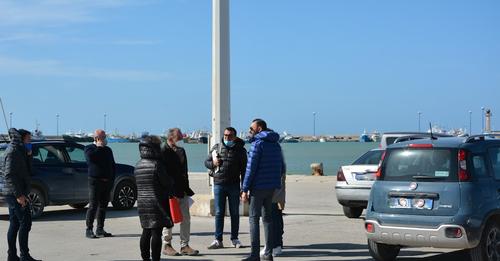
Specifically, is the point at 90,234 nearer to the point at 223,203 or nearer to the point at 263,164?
the point at 223,203

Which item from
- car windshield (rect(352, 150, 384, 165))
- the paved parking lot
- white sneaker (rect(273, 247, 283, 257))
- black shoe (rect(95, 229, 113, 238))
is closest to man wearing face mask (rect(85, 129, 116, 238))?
black shoe (rect(95, 229, 113, 238))

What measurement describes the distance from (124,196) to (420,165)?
936 centimetres

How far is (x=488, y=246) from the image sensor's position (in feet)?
29.4

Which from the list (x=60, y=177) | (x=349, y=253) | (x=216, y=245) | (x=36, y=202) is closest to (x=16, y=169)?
(x=216, y=245)

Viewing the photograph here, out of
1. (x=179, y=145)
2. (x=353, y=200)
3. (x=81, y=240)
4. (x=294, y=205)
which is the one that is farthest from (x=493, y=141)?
(x=294, y=205)

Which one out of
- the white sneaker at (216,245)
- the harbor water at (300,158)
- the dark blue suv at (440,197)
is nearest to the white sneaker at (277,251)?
the white sneaker at (216,245)

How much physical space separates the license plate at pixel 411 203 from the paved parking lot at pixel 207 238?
58.6 inches

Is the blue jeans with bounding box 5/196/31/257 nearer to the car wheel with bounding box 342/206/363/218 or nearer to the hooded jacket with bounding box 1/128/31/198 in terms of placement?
the hooded jacket with bounding box 1/128/31/198

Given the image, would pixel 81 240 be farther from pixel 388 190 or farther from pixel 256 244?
pixel 388 190

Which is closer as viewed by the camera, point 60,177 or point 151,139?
point 151,139

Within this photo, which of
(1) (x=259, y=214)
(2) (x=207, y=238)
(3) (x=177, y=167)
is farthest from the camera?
(2) (x=207, y=238)

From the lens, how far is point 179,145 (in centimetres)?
1049

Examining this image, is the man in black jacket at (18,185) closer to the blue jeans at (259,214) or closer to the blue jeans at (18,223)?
the blue jeans at (18,223)

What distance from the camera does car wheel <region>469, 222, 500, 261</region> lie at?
348 inches
